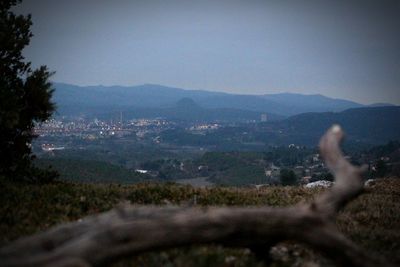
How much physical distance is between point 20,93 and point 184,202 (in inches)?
326

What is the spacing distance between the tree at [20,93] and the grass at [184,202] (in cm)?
273

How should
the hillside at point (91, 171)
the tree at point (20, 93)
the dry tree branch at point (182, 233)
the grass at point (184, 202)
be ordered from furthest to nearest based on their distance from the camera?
the hillside at point (91, 171) < the tree at point (20, 93) < the grass at point (184, 202) < the dry tree branch at point (182, 233)

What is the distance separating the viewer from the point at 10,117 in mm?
14000

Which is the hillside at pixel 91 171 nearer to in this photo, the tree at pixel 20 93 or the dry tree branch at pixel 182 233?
the tree at pixel 20 93

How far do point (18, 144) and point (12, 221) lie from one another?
24.0 ft

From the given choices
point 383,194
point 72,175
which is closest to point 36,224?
point 383,194

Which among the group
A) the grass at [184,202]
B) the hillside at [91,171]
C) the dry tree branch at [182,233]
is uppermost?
the dry tree branch at [182,233]

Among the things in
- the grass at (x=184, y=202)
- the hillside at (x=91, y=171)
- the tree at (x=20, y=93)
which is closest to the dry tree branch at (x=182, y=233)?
the grass at (x=184, y=202)

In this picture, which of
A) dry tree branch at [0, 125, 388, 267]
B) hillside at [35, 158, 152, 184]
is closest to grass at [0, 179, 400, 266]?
dry tree branch at [0, 125, 388, 267]

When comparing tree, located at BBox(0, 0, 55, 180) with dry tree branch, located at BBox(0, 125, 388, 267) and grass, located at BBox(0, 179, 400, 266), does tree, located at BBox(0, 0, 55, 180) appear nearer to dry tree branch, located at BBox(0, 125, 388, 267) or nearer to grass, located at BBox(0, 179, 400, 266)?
grass, located at BBox(0, 179, 400, 266)

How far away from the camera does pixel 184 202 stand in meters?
12.8

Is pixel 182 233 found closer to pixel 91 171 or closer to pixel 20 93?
pixel 20 93

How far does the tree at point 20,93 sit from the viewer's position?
15742 mm

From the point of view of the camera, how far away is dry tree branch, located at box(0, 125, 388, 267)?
208 inches
